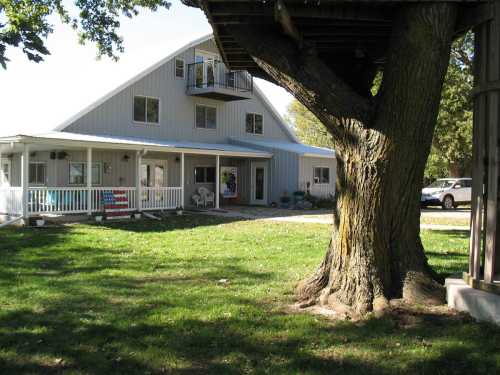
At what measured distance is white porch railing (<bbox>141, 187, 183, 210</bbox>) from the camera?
19484mm

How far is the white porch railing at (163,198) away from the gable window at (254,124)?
839 centimetres

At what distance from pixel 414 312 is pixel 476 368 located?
1252 millimetres

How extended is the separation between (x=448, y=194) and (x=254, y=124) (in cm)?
1100

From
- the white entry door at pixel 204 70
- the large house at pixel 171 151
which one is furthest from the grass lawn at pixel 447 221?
the white entry door at pixel 204 70

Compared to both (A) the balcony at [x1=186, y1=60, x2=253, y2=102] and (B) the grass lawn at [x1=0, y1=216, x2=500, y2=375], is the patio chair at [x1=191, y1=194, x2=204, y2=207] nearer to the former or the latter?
(A) the balcony at [x1=186, y1=60, x2=253, y2=102]

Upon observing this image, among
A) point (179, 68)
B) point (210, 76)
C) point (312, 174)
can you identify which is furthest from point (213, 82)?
point (312, 174)

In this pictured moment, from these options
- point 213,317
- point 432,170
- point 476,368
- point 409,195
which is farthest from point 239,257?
point 432,170

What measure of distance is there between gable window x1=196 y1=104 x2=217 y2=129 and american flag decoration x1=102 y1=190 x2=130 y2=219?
8.22m

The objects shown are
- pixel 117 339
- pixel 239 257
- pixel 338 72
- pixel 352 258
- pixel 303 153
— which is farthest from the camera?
pixel 303 153

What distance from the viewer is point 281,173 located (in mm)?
25391

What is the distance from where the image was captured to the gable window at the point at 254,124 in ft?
91.1

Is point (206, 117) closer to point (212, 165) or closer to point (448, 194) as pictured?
point (212, 165)

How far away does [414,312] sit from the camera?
5105 mm

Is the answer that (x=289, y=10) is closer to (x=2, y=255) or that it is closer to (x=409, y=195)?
(x=409, y=195)
